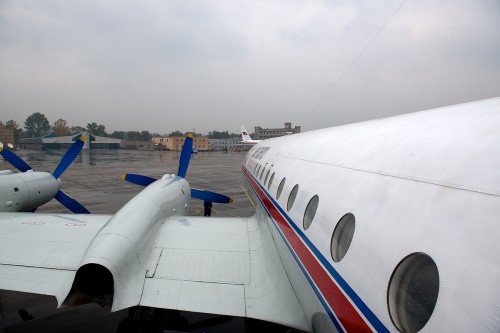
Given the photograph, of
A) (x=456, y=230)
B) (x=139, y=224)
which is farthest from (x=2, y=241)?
(x=456, y=230)

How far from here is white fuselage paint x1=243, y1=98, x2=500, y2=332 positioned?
1397 millimetres

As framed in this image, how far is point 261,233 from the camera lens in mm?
5637

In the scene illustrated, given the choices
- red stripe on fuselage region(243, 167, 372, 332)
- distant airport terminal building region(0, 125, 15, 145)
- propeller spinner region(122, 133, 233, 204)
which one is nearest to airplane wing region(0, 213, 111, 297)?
red stripe on fuselage region(243, 167, 372, 332)

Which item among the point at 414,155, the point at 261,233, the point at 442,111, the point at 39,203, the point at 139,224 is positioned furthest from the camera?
the point at 39,203

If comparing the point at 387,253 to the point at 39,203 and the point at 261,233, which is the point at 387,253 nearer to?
the point at 261,233

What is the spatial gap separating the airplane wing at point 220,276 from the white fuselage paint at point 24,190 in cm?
473

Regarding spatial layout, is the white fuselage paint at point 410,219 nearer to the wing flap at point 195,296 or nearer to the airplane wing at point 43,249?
the wing flap at point 195,296

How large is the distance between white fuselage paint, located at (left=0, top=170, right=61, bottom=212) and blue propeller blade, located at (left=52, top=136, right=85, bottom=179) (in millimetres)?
531

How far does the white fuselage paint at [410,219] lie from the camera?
1397mm

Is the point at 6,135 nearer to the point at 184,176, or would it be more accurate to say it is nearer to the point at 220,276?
the point at 184,176

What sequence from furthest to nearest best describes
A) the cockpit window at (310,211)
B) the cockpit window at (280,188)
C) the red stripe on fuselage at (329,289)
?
the cockpit window at (280,188), the cockpit window at (310,211), the red stripe on fuselage at (329,289)

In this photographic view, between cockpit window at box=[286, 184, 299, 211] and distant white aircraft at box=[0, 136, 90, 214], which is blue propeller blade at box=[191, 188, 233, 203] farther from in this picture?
cockpit window at box=[286, 184, 299, 211]

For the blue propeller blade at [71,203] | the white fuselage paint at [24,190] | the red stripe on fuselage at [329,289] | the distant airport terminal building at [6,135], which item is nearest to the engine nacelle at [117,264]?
the red stripe on fuselage at [329,289]

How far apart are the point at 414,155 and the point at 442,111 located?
86cm
